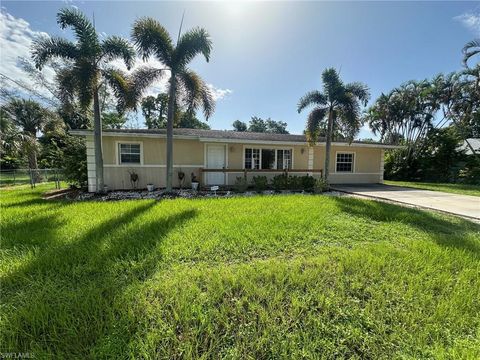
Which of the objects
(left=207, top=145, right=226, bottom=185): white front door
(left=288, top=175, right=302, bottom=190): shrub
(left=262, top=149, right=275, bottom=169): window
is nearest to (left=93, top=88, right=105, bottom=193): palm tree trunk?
(left=207, top=145, right=226, bottom=185): white front door

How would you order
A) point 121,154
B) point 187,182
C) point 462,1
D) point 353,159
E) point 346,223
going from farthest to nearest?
point 353,159
point 187,182
point 121,154
point 462,1
point 346,223

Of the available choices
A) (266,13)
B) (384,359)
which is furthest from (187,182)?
(384,359)

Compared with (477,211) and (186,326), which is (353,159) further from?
(186,326)

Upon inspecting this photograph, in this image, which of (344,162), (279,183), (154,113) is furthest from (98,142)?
(154,113)

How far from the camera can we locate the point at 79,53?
816 cm

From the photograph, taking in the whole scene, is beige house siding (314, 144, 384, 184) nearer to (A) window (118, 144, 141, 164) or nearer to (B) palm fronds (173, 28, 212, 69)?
(B) palm fronds (173, 28, 212, 69)

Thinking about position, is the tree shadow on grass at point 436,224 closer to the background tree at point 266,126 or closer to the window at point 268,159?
the window at point 268,159

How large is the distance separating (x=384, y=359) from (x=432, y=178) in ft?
77.9

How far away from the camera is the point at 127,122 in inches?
1075

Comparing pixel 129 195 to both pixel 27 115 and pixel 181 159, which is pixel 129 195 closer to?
pixel 181 159

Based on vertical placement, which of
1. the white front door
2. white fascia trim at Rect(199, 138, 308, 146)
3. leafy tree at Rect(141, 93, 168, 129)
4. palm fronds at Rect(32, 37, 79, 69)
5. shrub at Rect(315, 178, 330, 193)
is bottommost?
shrub at Rect(315, 178, 330, 193)

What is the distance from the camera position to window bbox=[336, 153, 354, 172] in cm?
1381

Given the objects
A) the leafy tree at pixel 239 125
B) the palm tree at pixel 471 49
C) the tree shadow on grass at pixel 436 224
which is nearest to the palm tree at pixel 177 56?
the tree shadow on grass at pixel 436 224

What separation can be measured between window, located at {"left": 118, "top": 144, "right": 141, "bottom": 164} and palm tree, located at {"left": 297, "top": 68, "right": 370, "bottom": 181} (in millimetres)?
8601
